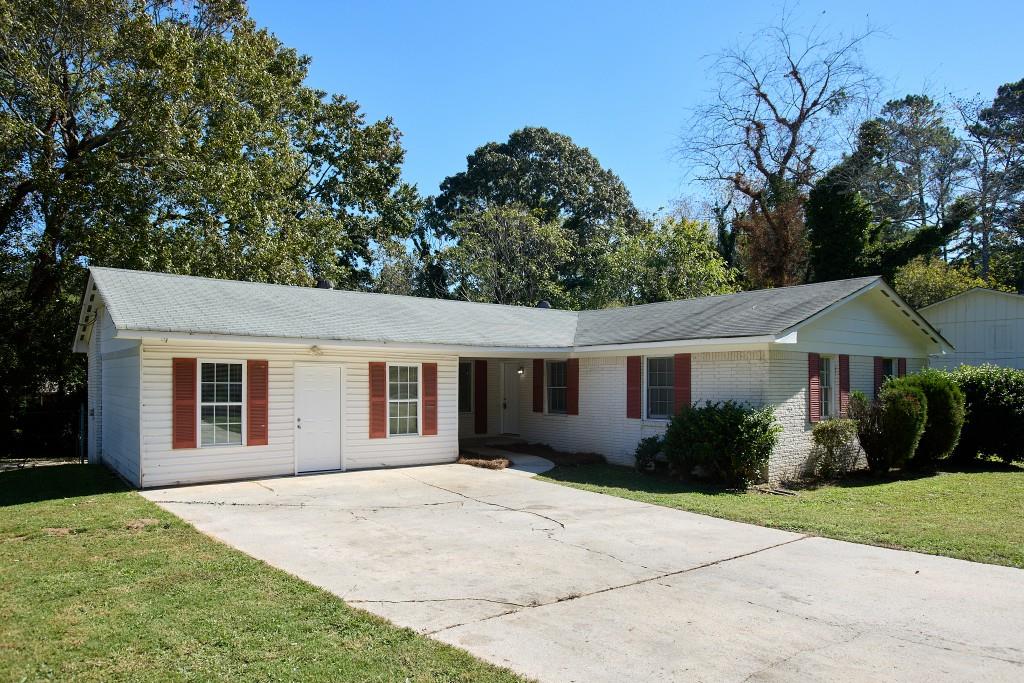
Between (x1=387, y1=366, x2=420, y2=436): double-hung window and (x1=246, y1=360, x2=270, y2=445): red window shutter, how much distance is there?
96.9 inches

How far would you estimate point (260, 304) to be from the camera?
13.4 metres

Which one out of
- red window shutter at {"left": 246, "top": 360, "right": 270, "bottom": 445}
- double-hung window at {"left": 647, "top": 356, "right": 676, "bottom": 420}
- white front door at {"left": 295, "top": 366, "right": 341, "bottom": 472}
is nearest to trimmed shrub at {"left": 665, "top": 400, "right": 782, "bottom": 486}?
double-hung window at {"left": 647, "top": 356, "right": 676, "bottom": 420}

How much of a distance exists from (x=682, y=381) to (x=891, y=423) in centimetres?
401

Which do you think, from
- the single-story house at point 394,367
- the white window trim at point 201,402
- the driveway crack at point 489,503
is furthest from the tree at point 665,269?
the white window trim at point 201,402

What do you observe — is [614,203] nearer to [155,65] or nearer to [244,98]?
[244,98]

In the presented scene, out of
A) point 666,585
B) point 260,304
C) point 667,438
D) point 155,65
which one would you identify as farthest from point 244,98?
point 666,585

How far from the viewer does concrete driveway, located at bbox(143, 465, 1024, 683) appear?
465 centimetres

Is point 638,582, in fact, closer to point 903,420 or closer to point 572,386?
point 903,420

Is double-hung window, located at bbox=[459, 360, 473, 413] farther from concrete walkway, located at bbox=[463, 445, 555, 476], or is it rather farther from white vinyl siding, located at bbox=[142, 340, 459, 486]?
white vinyl siding, located at bbox=[142, 340, 459, 486]

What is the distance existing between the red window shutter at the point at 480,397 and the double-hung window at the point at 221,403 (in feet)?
24.4

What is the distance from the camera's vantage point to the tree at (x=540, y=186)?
38.6 m

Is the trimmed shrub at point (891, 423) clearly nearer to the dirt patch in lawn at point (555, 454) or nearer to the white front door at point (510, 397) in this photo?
the dirt patch in lawn at point (555, 454)

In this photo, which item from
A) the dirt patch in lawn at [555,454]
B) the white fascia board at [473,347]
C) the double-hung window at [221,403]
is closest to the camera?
the white fascia board at [473,347]

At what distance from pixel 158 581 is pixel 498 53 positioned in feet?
51.6
